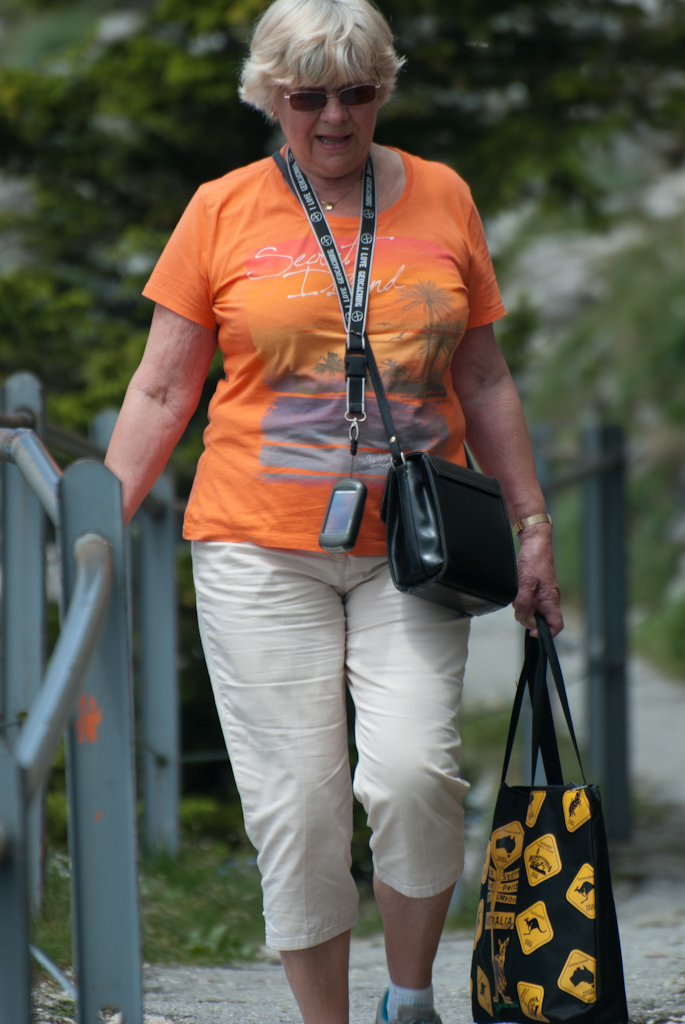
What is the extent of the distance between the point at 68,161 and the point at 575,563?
9052mm

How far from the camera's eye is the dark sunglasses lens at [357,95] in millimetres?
1932

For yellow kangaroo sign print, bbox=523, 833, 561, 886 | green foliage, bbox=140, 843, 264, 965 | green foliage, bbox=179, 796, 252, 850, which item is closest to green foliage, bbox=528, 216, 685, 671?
green foliage, bbox=179, 796, 252, 850

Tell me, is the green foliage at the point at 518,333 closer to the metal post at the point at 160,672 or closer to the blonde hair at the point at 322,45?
the metal post at the point at 160,672

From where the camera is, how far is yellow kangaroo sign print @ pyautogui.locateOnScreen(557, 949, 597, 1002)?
1.80m

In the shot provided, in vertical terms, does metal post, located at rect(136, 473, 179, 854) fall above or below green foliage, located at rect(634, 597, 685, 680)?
above

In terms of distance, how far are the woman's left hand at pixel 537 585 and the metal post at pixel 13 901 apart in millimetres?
1171

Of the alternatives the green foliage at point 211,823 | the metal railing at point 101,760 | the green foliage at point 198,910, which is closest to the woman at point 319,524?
the metal railing at point 101,760

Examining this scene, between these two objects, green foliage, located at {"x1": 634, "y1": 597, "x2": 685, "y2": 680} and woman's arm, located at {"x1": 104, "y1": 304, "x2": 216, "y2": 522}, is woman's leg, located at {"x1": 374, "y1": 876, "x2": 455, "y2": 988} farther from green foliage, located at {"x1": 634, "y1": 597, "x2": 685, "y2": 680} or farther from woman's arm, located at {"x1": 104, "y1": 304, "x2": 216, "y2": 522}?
green foliage, located at {"x1": 634, "y1": 597, "x2": 685, "y2": 680}

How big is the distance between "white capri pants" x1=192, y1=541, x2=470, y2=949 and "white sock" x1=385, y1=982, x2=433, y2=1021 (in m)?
0.16

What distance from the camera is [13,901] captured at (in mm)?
1151

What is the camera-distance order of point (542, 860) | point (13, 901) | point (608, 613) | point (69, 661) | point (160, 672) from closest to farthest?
point (13, 901) < point (69, 661) < point (542, 860) < point (160, 672) < point (608, 613)

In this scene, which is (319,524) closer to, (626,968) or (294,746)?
(294,746)

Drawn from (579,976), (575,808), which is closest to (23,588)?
(575,808)

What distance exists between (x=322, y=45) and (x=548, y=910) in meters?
1.47
